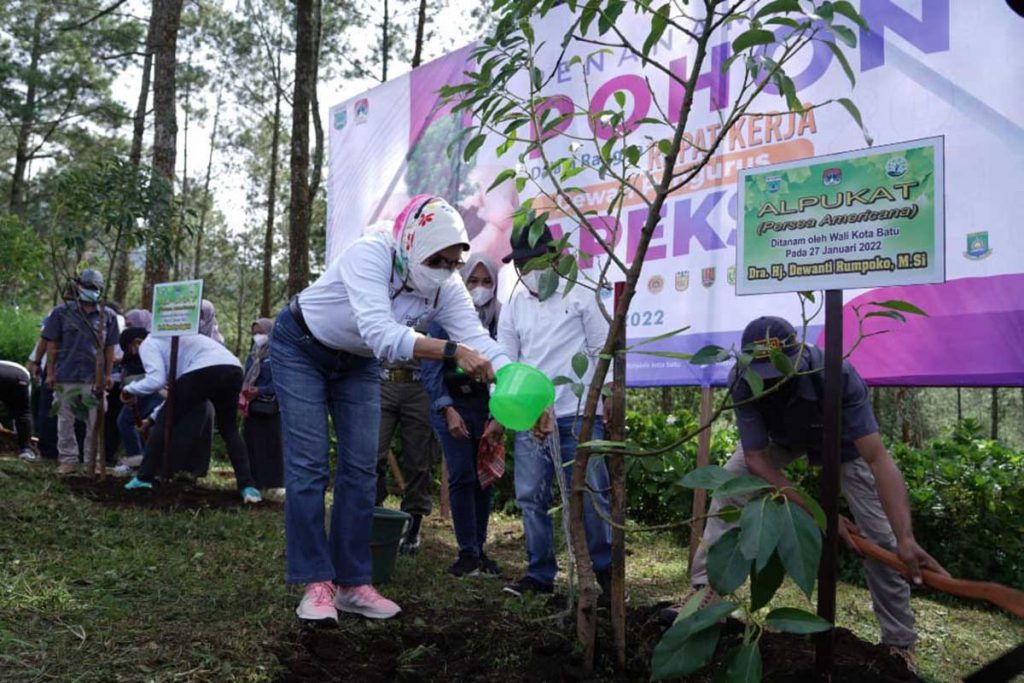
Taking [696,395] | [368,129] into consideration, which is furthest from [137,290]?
[368,129]

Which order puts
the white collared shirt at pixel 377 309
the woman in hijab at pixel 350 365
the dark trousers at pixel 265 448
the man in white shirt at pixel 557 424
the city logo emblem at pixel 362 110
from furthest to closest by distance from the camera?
the city logo emblem at pixel 362 110 → the dark trousers at pixel 265 448 → the man in white shirt at pixel 557 424 → the woman in hijab at pixel 350 365 → the white collared shirt at pixel 377 309

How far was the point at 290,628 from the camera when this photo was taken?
9.86 ft

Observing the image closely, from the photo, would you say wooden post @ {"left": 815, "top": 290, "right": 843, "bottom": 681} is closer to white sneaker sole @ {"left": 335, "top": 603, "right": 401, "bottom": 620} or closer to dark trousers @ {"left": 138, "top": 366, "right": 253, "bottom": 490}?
white sneaker sole @ {"left": 335, "top": 603, "right": 401, "bottom": 620}

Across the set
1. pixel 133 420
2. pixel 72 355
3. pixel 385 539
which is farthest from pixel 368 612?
pixel 72 355

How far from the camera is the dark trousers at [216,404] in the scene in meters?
5.96

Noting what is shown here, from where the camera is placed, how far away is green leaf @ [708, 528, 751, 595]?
1.55 metres

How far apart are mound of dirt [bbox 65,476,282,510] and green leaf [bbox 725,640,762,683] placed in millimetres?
4513

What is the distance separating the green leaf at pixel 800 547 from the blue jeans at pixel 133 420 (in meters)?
6.31

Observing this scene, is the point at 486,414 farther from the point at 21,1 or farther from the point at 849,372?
the point at 21,1

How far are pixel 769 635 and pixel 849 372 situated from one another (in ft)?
2.91

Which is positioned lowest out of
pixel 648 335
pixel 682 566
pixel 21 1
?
pixel 682 566

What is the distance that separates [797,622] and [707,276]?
298 cm

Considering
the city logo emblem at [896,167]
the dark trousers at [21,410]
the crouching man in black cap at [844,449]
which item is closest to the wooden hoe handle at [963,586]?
the crouching man in black cap at [844,449]

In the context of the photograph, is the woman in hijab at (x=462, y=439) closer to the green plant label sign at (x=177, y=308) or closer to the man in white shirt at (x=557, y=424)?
the man in white shirt at (x=557, y=424)
